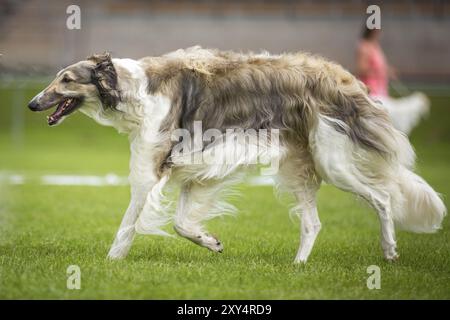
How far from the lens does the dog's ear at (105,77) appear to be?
6504mm

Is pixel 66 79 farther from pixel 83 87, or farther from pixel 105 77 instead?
pixel 105 77

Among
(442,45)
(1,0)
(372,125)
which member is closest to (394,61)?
(442,45)

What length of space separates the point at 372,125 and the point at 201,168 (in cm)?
158

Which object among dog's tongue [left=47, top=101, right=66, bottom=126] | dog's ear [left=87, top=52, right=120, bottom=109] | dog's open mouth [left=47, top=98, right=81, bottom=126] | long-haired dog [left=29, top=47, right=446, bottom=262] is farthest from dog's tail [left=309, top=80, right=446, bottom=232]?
dog's tongue [left=47, top=101, right=66, bottom=126]

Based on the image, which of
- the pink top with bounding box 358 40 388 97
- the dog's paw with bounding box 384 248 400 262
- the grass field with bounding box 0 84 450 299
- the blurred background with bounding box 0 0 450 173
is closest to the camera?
the grass field with bounding box 0 84 450 299

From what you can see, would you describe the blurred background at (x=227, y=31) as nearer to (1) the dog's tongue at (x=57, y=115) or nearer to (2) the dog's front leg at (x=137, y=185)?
(1) the dog's tongue at (x=57, y=115)

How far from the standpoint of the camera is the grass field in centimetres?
559

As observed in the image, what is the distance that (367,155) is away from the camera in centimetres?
685

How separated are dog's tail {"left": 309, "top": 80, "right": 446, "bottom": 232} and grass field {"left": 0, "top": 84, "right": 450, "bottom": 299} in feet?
1.09

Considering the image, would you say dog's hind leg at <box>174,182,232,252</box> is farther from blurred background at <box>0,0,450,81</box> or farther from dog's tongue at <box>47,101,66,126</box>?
blurred background at <box>0,0,450,81</box>

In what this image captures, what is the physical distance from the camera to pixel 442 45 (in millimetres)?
25422

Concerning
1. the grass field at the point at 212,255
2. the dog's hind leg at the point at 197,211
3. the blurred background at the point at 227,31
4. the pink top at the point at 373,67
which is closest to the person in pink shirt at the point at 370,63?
the pink top at the point at 373,67

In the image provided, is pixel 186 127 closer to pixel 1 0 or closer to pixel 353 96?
pixel 353 96

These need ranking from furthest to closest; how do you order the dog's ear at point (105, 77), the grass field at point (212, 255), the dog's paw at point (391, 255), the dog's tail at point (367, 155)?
the dog's paw at point (391, 255), the dog's tail at point (367, 155), the dog's ear at point (105, 77), the grass field at point (212, 255)
